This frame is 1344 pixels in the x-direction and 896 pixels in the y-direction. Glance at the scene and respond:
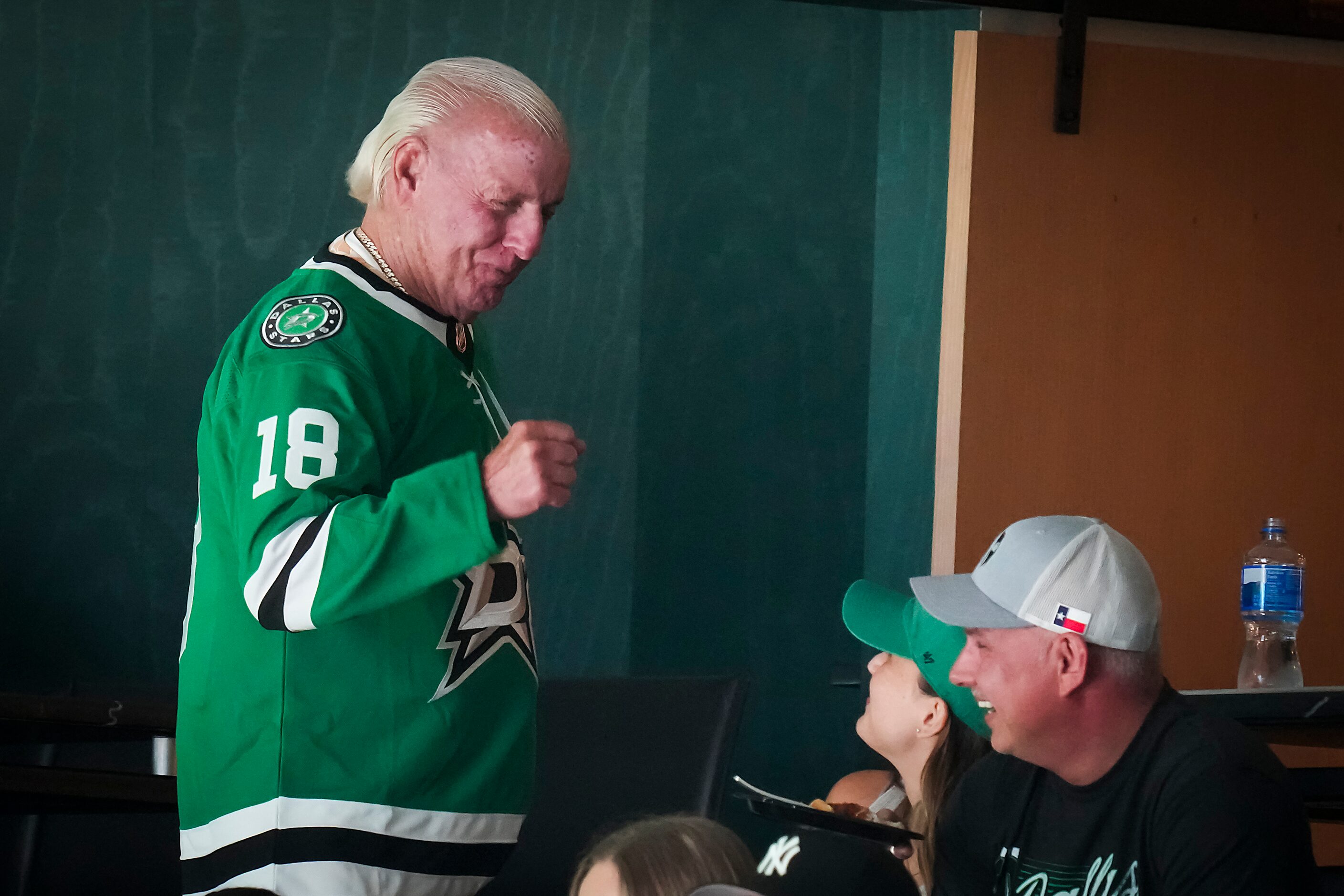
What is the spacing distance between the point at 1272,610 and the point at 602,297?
1.42m

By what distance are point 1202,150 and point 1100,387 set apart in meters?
0.48

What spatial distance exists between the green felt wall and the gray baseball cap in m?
1.50

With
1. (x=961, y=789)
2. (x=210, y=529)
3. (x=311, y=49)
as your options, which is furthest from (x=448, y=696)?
(x=311, y=49)

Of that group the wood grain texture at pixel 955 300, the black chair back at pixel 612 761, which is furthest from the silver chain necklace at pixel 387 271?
the wood grain texture at pixel 955 300

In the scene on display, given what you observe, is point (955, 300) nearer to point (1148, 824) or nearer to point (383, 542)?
point (1148, 824)

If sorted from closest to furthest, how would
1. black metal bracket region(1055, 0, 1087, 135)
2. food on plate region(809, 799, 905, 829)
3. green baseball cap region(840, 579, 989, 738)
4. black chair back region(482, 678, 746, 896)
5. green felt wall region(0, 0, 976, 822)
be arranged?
green baseball cap region(840, 579, 989, 738)
food on plate region(809, 799, 905, 829)
black chair back region(482, 678, 746, 896)
black metal bracket region(1055, 0, 1087, 135)
green felt wall region(0, 0, 976, 822)

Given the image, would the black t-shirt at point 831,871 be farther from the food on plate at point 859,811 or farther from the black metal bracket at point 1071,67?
the black metal bracket at point 1071,67

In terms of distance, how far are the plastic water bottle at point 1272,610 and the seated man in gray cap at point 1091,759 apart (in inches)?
52.1

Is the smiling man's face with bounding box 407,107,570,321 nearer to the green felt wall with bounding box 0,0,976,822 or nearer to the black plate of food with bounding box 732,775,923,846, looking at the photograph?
the black plate of food with bounding box 732,775,923,846

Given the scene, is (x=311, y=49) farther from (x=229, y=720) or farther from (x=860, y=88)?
(x=229, y=720)

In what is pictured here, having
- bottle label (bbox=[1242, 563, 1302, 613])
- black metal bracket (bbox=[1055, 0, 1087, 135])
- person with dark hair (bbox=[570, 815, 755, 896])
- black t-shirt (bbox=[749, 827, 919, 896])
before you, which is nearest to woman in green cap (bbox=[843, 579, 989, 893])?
person with dark hair (bbox=[570, 815, 755, 896])

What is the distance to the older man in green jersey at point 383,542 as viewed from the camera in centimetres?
99

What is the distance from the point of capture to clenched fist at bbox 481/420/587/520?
3.21ft

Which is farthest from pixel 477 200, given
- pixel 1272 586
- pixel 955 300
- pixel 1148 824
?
pixel 1272 586
